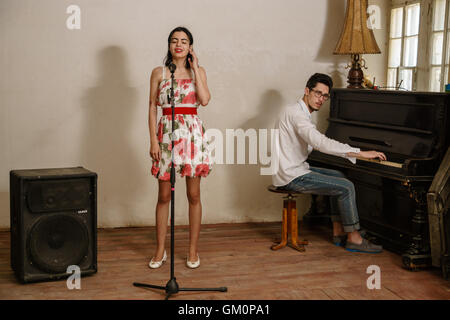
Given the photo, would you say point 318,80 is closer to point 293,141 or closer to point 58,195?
point 293,141

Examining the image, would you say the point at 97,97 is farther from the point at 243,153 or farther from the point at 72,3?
the point at 243,153

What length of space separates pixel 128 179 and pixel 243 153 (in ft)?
3.39

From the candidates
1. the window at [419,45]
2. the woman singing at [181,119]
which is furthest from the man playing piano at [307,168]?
the window at [419,45]

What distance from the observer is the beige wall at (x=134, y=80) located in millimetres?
4352

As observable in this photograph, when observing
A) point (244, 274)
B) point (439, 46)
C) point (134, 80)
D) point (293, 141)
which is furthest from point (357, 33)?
point (244, 274)

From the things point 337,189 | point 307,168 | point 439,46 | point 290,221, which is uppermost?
point 439,46

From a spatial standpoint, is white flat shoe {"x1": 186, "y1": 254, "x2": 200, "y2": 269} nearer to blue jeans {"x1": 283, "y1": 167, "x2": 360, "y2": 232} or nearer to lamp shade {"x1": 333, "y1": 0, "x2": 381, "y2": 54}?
blue jeans {"x1": 283, "y1": 167, "x2": 360, "y2": 232}

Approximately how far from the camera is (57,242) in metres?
3.31

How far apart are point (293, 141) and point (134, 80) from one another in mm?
1457

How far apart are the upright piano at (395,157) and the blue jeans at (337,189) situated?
0.62ft

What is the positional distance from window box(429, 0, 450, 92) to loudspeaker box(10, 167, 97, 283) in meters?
2.87

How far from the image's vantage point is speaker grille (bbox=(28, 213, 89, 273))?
3.24 meters

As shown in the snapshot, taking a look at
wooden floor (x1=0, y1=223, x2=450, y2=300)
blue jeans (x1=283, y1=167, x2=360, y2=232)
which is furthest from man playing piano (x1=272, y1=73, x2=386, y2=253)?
wooden floor (x1=0, y1=223, x2=450, y2=300)
